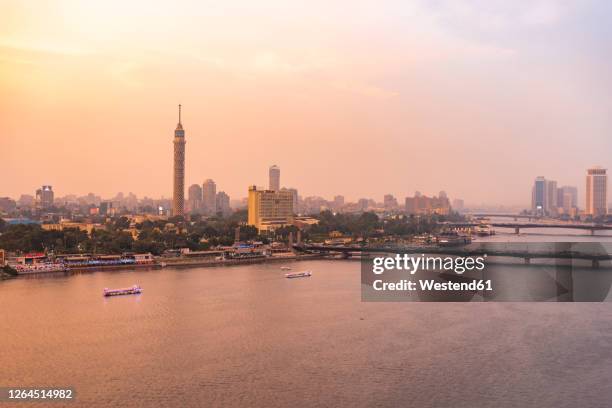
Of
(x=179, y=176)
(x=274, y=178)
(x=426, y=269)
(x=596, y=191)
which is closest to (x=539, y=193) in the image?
(x=596, y=191)

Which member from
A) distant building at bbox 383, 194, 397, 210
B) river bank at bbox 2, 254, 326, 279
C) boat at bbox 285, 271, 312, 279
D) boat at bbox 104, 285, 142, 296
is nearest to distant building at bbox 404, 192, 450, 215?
distant building at bbox 383, 194, 397, 210

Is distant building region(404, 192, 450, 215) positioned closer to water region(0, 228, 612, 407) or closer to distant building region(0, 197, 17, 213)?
distant building region(0, 197, 17, 213)

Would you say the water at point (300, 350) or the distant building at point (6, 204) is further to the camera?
the distant building at point (6, 204)

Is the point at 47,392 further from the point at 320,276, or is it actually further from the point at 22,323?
the point at 320,276

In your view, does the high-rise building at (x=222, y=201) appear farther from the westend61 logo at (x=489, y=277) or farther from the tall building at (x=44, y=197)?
the westend61 logo at (x=489, y=277)

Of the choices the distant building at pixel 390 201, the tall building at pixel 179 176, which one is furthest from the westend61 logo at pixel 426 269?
the distant building at pixel 390 201

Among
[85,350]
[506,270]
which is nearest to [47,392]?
[85,350]
